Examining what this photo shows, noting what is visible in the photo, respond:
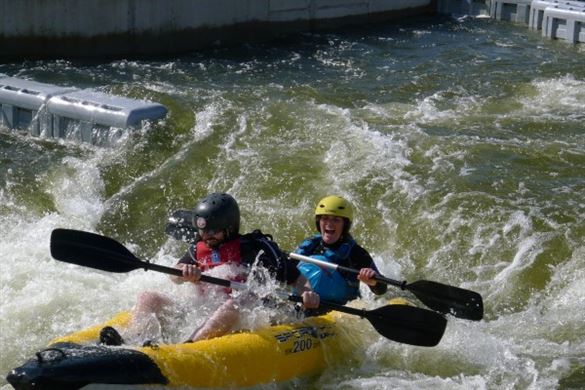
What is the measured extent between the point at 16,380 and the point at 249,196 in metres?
4.76

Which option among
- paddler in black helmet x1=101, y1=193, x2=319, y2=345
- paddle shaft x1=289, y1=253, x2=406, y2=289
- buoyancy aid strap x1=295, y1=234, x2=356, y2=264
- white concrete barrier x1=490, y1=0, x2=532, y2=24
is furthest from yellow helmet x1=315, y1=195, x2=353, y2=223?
white concrete barrier x1=490, y1=0, x2=532, y2=24

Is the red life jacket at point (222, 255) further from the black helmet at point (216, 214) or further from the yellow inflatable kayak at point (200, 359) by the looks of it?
the yellow inflatable kayak at point (200, 359)

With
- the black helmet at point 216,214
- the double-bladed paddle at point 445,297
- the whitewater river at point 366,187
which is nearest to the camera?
the black helmet at point 216,214

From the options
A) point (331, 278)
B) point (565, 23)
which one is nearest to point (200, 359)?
point (331, 278)

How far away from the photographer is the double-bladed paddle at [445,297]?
6984mm

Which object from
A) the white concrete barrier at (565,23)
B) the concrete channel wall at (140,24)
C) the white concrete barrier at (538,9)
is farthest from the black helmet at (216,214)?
the white concrete barrier at (538,9)

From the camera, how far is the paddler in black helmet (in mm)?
6438

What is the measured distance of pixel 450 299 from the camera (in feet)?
23.2

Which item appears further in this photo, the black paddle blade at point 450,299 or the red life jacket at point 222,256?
the black paddle blade at point 450,299

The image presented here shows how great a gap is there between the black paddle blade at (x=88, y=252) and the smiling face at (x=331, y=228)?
136 centimetres

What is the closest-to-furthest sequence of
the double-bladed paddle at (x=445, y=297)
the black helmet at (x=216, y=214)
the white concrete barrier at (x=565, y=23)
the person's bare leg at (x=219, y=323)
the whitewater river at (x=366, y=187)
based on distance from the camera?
the person's bare leg at (x=219, y=323), the black helmet at (x=216, y=214), the double-bladed paddle at (x=445, y=297), the whitewater river at (x=366, y=187), the white concrete barrier at (x=565, y=23)

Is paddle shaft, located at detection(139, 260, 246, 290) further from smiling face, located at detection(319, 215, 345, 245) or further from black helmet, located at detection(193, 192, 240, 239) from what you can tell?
smiling face, located at detection(319, 215, 345, 245)

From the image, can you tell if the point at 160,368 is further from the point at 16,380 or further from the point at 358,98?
the point at 358,98

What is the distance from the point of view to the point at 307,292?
6477 millimetres
